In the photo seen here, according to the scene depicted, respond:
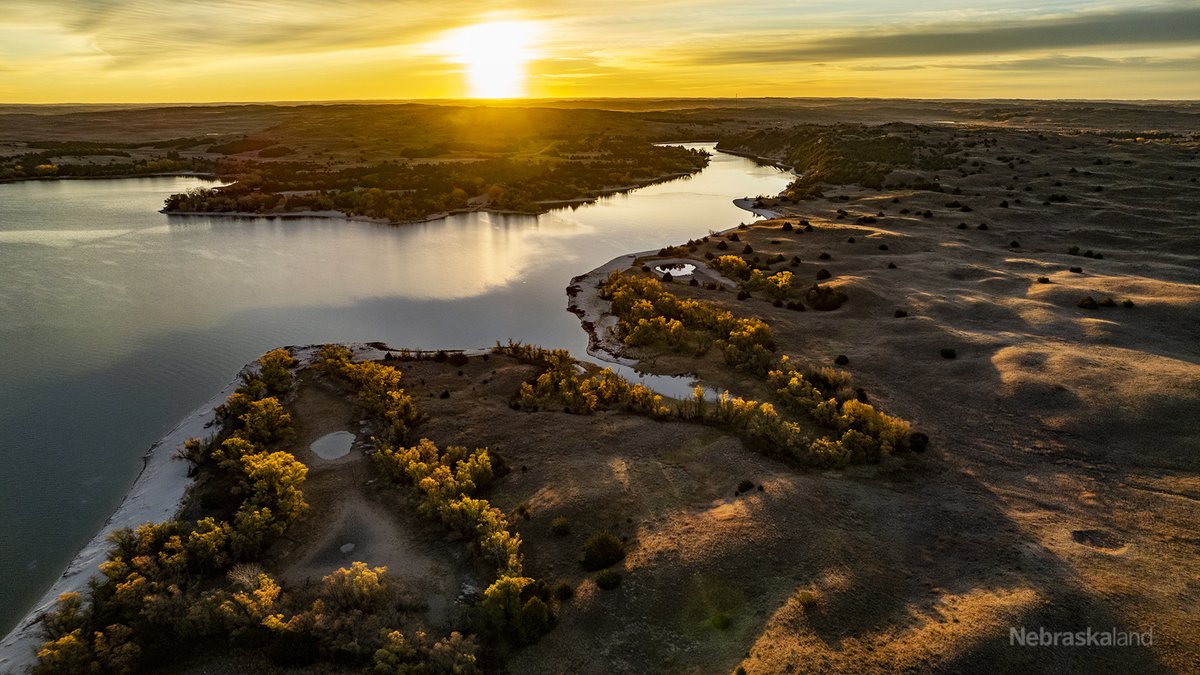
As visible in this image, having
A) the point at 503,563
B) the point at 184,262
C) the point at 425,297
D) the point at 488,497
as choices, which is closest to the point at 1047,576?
the point at 503,563

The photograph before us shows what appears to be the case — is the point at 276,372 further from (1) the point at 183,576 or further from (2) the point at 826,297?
(2) the point at 826,297

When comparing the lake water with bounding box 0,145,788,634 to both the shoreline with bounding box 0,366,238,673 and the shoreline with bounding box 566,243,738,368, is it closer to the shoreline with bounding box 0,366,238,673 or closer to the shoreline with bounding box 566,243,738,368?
the shoreline with bounding box 0,366,238,673

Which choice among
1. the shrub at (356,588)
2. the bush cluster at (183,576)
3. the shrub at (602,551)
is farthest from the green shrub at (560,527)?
the bush cluster at (183,576)

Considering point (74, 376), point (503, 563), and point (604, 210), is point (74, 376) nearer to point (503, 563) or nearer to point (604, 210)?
point (503, 563)

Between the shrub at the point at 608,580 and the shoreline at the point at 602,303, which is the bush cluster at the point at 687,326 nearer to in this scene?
the shoreline at the point at 602,303

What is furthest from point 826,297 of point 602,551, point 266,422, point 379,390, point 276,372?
point 266,422
